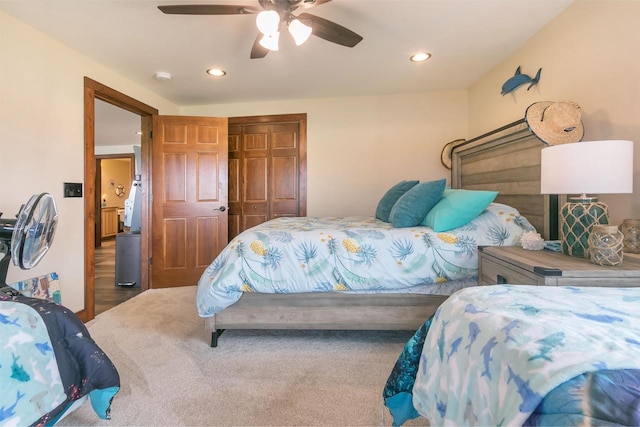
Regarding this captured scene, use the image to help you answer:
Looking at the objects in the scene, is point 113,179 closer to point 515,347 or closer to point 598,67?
point 598,67

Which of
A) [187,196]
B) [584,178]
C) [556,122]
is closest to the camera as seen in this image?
[584,178]

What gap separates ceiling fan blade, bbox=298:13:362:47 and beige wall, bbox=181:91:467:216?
5.73 feet

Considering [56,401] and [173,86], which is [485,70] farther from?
[56,401]

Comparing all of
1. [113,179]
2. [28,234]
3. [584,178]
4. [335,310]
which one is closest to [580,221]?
[584,178]

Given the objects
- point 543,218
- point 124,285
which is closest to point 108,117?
point 124,285

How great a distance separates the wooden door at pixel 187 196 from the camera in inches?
137

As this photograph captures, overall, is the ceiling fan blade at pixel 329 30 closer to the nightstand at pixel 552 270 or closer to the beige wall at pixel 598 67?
the beige wall at pixel 598 67

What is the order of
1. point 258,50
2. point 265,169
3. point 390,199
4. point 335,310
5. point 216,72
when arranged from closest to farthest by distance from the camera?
point 335,310 < point 258,50 < point 390,199 < point 216,72 < point 265,169

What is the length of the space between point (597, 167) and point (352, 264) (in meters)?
1.27

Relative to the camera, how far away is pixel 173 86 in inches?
131

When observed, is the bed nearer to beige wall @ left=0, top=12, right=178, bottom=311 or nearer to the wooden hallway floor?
beige wall @ left=0, top=12, right=178, bottom=311

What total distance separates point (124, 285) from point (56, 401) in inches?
111

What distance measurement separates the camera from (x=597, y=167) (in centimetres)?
135

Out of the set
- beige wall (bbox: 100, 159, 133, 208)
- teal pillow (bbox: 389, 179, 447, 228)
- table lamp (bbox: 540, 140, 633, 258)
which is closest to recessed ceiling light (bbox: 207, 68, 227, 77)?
teal pillow (bbox: 389, 179, 447, 228)
